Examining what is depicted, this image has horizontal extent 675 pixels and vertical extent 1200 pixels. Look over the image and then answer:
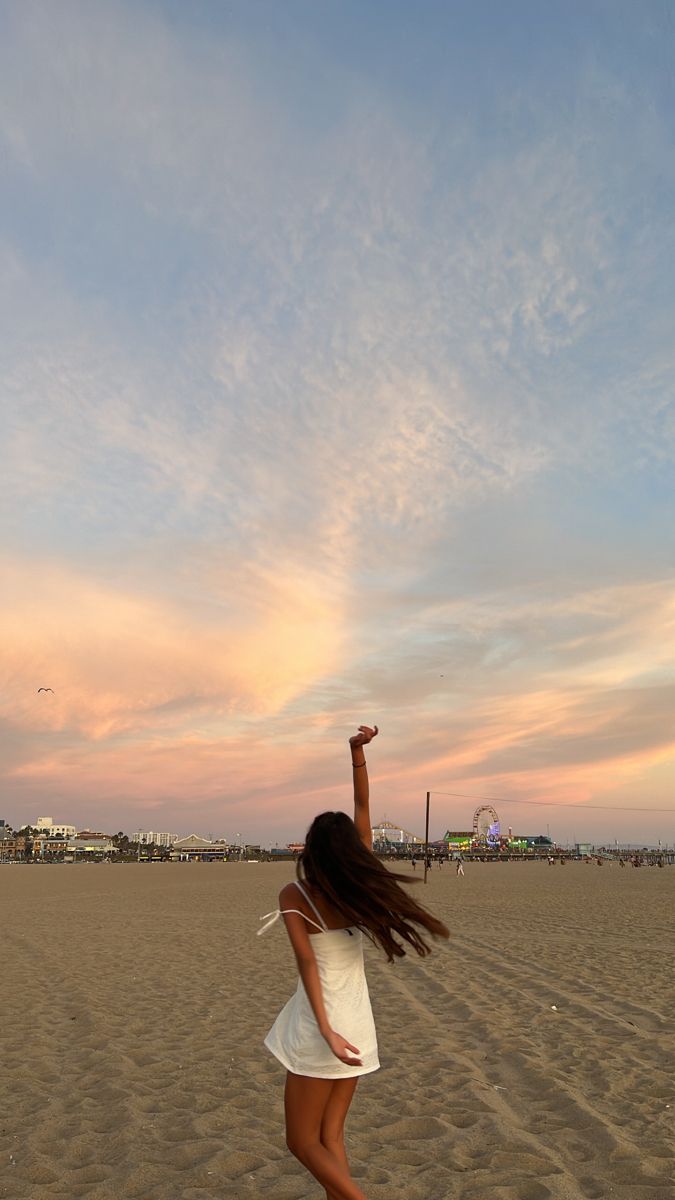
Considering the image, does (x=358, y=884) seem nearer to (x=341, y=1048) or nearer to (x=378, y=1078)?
(x=341, y=1048)

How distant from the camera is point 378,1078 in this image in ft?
24.1

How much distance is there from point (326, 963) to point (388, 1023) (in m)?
7.09

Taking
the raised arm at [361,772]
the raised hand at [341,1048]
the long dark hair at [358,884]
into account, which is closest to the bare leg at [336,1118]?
the raised hand at [341,1048]

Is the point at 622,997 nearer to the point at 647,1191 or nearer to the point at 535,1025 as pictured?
the point at 535,1025

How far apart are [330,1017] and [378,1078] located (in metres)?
4.89

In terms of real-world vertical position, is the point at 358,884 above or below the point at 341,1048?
above

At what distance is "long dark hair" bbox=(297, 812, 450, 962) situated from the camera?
319 centimetres

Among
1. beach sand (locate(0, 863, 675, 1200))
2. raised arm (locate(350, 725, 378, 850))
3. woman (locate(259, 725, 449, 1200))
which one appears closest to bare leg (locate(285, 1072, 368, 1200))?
woman (locate(259, 725, 449, 1200))

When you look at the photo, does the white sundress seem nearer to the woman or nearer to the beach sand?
the woman

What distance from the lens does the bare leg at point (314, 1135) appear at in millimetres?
3133

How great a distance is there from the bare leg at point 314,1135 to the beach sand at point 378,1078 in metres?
2.19

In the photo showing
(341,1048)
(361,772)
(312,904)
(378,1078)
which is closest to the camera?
(341,1048)

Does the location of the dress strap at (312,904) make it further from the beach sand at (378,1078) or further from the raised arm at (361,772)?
the beach sand at (378,1078)

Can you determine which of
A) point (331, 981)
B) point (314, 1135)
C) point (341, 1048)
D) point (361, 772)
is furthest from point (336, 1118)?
point (361, 772)
